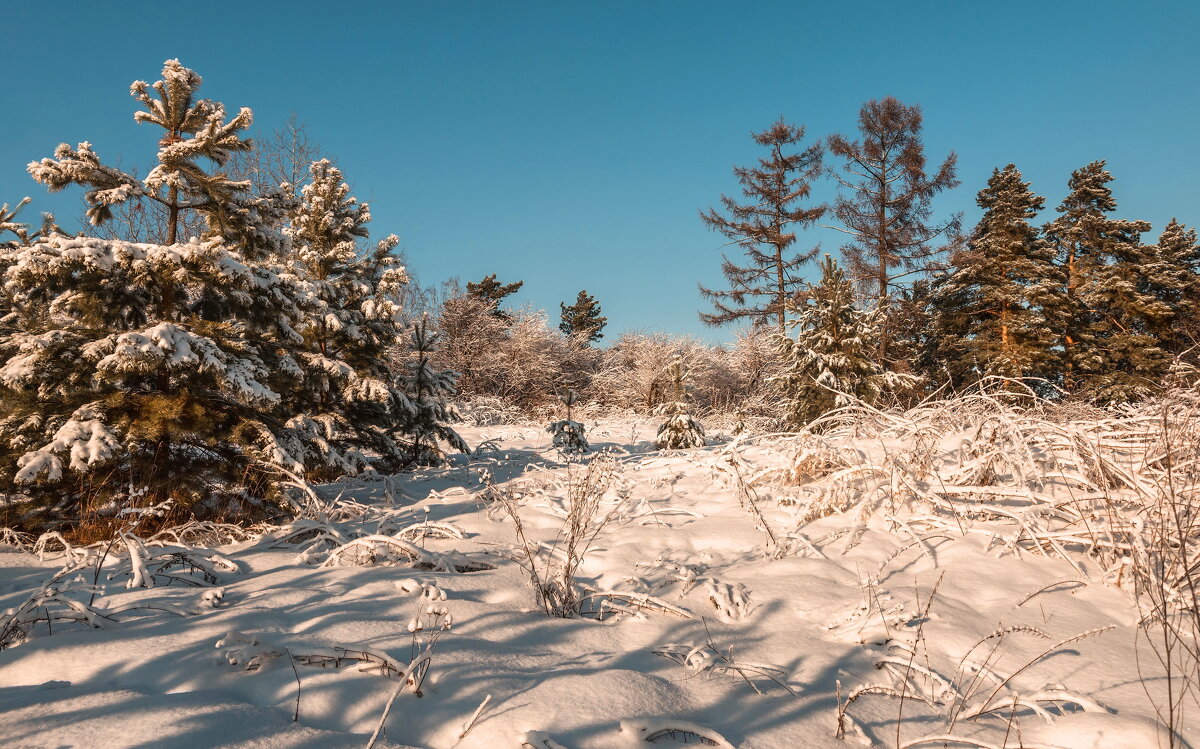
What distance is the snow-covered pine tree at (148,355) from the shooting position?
147 inches

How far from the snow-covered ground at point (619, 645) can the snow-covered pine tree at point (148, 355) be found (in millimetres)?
698

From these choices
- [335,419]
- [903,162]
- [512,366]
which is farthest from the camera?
[512,366]

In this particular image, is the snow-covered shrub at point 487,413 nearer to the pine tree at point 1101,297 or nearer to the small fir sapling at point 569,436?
the small fir sapling at point 569,436

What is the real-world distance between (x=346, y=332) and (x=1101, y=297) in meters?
22.7

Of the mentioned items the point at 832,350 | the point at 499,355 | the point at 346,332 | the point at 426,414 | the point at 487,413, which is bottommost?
the point at 487,413

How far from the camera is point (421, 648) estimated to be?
71.2 inches

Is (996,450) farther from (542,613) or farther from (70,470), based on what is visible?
(70,470)

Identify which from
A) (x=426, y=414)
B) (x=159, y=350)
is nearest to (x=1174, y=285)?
(x=426, y=414)

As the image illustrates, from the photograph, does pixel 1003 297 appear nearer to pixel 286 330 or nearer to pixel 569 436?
pixel 569 436

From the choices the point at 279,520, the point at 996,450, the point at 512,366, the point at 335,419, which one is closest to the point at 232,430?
→ the point at 279,520

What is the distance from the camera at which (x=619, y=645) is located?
206cm

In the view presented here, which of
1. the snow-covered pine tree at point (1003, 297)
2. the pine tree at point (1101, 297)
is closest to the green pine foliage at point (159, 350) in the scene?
the snow-covered pine tree at point (1003, 297)

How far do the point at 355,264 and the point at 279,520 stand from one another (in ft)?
16.3

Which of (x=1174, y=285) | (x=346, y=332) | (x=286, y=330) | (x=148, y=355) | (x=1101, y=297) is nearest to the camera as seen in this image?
(x=148, y=355)
